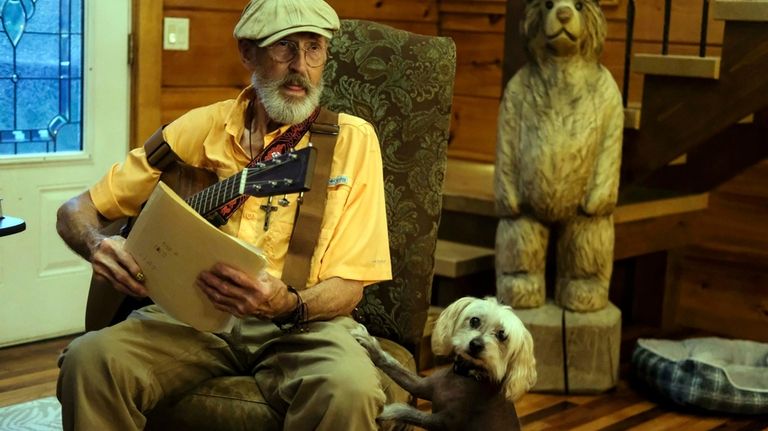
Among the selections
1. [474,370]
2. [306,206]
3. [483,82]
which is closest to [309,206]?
[306,206]

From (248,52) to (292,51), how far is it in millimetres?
134

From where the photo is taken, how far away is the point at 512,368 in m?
2.31

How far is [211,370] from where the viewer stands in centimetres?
214

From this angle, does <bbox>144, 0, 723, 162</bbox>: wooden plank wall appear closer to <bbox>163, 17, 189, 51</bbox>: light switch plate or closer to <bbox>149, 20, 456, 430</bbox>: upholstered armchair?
<bbox>163, 17, 189, 51</bbox>: light switch plate

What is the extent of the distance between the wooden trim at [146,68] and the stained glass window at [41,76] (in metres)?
0.18

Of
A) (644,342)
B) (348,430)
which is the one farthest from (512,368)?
(644,342)

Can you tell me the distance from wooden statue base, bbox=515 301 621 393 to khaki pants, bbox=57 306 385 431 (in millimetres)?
1433

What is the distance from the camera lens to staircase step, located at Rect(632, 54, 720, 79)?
3531 mm

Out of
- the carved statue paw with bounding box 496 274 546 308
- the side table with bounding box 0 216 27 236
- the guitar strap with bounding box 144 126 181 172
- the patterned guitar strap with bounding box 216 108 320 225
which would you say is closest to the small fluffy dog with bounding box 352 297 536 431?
the patterned guitar strap with bounding box 216 108 320 225

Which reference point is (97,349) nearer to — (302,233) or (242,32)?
(302,233)

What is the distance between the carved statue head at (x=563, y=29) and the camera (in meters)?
3.31

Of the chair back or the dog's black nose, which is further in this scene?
the chair back

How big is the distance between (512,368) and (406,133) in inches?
22.9

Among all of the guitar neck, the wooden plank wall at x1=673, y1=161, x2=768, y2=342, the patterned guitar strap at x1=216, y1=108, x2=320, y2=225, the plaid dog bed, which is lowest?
the plaid dog bed
